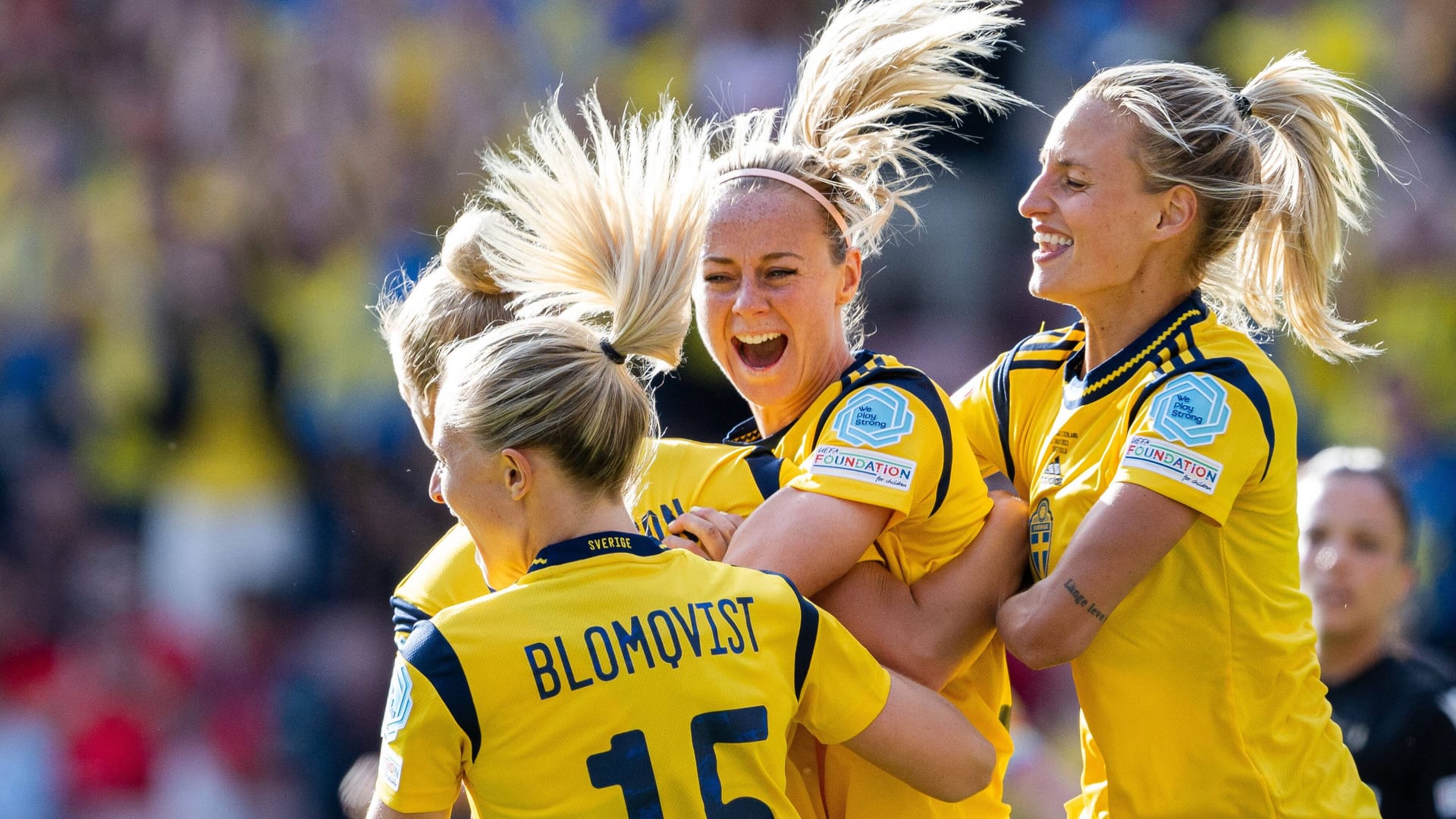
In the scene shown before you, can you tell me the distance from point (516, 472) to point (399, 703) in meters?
0.36

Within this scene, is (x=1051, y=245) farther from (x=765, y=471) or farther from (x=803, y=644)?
(x=803, y=644)

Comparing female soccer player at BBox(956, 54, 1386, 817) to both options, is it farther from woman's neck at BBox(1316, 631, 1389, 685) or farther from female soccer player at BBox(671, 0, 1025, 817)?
woman's neck at BBox(1316, 631, 1389, 685)

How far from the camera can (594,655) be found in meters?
2.15

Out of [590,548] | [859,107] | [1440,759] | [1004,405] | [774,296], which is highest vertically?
[859,107]

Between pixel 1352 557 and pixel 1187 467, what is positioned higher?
pixel 1187 467

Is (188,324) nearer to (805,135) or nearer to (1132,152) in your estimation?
(805,135)

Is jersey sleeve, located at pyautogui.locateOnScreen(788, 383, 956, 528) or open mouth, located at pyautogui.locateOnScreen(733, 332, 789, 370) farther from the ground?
open mouth, located at pyautogui.locateOnScreen(733, 332, 789, 370)

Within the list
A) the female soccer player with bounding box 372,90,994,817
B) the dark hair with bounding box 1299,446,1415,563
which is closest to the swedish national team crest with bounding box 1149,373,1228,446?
the female soccer player with bounding box 372,90,994,817

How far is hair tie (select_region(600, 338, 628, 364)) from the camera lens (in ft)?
7.91

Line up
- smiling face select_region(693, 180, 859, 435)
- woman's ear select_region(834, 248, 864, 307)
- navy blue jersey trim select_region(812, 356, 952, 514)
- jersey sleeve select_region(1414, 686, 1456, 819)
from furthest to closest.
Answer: jersey sleeve select_region(1414, 686, 1456, 819)
woman's ear select_region(834, 248, 864, 307)
smiling face select_region(693, 180, 859, 435)
navy blue jersey trim select_region(812, 356, 952, 514)

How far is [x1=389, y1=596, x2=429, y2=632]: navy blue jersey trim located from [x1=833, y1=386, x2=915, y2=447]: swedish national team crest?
31.2 inches


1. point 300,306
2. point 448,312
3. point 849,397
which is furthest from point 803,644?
point 300,306

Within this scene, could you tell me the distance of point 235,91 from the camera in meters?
8.44

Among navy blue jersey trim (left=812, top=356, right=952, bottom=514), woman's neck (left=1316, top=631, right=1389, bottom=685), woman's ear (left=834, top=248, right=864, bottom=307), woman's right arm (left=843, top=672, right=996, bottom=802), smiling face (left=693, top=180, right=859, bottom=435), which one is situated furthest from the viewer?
woman's neck (left=1316, top=631, right=1389, bottom=685)
